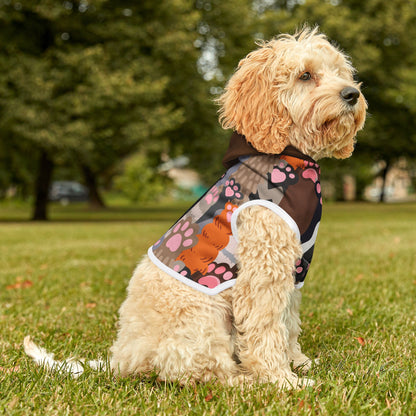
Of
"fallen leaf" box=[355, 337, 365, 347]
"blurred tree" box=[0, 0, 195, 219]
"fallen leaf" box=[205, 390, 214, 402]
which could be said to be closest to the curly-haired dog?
"fallen leaf" box=[205, 390, 214, 402]

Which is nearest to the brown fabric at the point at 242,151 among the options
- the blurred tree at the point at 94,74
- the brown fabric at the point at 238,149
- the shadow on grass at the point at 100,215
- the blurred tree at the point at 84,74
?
the brown fabric at the point at 238,149

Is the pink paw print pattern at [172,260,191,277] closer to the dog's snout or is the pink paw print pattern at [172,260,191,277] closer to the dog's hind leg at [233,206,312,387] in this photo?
the dog's hind leg at [233,206,312,387]

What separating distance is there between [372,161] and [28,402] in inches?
1145

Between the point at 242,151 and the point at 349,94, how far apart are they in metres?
0.74

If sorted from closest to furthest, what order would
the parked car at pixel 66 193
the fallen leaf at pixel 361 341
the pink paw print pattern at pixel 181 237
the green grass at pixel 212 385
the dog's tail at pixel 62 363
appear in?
the green grass at pixel 212 385 < the pink paw print pattern at pixel 181 237 < the dog's tail at pixel 62 363 < the fallen leaf at pixel 361 341 < the parked car at pixel 66 193

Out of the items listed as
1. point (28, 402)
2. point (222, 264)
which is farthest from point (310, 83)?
point (28, 402)

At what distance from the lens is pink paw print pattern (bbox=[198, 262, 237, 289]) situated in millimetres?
2965

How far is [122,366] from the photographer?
3.03m

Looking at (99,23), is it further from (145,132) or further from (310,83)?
(310,83)

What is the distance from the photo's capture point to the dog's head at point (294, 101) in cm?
299

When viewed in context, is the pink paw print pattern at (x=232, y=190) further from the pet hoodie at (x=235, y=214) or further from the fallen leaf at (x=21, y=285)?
the fallen leaf at (x=21, y=285)

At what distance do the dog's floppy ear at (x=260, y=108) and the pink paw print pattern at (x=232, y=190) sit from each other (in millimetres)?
267

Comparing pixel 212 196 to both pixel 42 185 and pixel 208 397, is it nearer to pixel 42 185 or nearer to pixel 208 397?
pixel 208 397

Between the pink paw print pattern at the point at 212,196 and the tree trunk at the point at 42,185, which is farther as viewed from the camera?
the tree trunk at the point at 42,185
